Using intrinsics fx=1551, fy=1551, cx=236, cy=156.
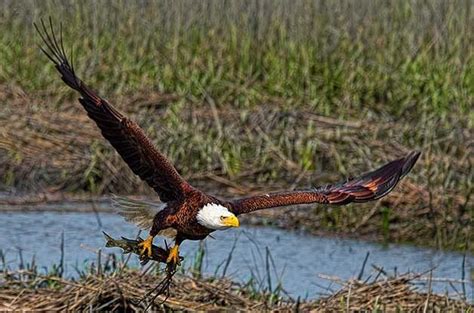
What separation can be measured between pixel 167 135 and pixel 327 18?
3768mm

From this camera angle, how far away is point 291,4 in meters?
15.1

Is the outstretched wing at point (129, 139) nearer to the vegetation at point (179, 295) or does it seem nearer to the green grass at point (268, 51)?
the vegetation at point (179, 295)

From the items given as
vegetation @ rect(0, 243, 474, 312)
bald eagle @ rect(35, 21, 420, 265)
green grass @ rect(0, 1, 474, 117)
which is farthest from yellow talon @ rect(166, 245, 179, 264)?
green grass @ rect(0, 1, 474, 117)

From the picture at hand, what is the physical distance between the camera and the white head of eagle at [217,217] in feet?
19.7

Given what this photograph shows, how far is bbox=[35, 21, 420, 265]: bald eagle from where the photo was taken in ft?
20.0

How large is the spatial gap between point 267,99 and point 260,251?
346 cm

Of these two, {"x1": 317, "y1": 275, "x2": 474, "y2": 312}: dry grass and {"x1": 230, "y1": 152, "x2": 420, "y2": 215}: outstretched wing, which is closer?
{"x1": 230, "y1": 152, "x2": 420, "y2": 215}: outstretched wing

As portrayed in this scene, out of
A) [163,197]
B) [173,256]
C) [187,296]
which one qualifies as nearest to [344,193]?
[163,197]

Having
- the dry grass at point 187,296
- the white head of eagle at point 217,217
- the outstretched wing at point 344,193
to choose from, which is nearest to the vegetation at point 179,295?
the dry grass at point 187,296

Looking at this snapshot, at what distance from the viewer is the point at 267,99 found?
12570 millimetres

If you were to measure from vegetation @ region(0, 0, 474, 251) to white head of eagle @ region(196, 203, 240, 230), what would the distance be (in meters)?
3.51

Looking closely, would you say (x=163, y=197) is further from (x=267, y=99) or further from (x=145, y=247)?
(x=267, y=99)

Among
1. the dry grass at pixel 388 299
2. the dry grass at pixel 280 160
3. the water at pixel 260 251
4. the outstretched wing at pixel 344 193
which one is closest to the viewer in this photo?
the outstretched wing at pixel 344 193

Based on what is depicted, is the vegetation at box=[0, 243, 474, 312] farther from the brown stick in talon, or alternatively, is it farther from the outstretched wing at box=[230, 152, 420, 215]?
the brown stick in talon
